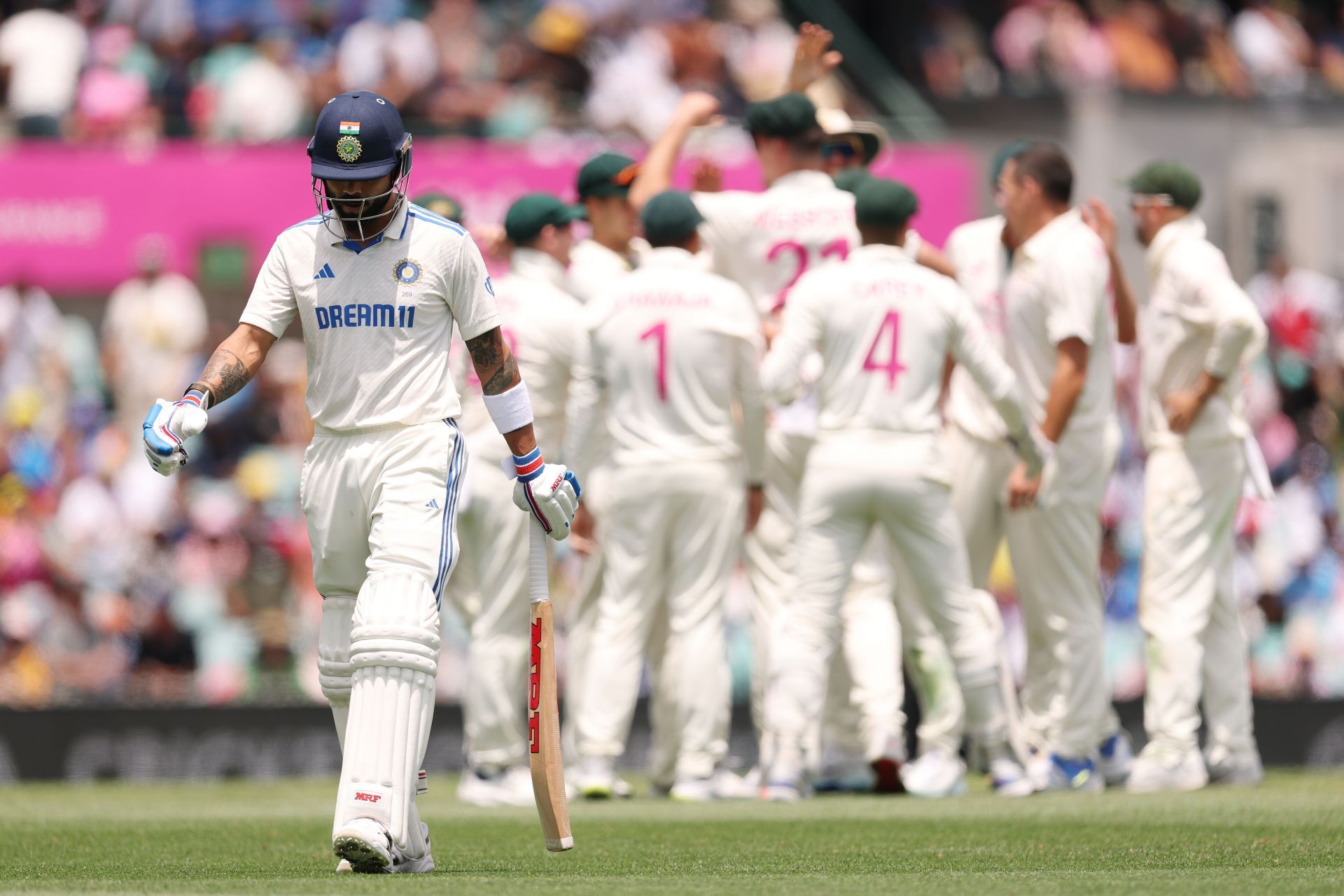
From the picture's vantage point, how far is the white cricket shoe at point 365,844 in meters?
6.20

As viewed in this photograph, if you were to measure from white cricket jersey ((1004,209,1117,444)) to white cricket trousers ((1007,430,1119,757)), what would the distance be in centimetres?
17

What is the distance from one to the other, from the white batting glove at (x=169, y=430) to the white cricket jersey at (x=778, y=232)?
179 inches

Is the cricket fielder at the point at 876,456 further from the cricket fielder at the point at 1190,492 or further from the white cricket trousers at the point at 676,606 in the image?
the cricket fielder at the point at 1190,492

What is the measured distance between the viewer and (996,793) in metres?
9.65

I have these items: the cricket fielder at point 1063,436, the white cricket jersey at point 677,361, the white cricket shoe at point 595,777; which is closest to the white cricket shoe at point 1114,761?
the cricket fielder at point 1063,436

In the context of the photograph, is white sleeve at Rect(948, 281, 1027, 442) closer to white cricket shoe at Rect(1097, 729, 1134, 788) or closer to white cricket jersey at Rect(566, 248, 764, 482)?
white cricket jersey at Rect(566, 248, 764, 482)

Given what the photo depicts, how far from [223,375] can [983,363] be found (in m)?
3.81

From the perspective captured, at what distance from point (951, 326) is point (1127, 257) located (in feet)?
35.4

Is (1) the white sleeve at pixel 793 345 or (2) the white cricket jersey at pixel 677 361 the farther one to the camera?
(2) the white cricket jersey at pixel 677 361

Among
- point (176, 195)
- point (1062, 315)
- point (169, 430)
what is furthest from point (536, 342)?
point (176, 195)

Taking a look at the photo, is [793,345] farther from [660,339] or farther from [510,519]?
[510,519]

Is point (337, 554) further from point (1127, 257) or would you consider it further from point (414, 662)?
point (1127, 257)

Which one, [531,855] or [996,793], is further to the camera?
[996,793]

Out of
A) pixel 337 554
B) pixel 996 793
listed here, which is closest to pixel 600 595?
pixel 996 793
